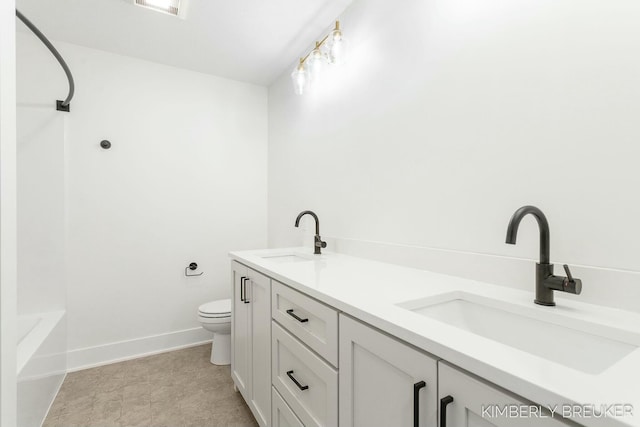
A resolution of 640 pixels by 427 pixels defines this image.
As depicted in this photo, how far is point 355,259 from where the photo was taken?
1.73m

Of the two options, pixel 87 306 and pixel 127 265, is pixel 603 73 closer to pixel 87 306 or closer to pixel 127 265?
pixel 127 265

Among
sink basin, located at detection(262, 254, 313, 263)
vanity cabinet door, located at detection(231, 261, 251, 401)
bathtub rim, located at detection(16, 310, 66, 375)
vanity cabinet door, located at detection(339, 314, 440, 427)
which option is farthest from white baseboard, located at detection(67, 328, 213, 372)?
vanity cabinet door, located at detection(339, 314, 440, 427)

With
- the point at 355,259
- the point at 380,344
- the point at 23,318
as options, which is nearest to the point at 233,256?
the point at 355,259

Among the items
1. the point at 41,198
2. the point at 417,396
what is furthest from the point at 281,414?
the point at 41,198

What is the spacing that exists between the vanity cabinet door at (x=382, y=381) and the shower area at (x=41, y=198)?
2.08 m

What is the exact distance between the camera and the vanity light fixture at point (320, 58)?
181 cm

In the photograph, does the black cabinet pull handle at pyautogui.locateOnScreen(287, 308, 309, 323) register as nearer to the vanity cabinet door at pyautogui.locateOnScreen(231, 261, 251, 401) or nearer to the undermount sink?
the undermount sink

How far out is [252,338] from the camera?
1604mm

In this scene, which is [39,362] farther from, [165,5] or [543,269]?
[543,269]

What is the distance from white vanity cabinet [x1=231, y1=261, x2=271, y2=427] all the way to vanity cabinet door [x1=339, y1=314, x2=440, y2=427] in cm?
60

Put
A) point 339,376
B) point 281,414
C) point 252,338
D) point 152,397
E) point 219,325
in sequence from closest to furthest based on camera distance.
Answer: point 339,376 → point 281,414 → point 252,338 → point 152,397 → point 219,325

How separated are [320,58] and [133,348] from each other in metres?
2.61

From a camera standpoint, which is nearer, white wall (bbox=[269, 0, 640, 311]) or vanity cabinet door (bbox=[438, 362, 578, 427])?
vanity cabinet door (bbox=[438, 362, 578, 427])

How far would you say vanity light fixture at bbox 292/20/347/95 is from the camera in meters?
1.81
